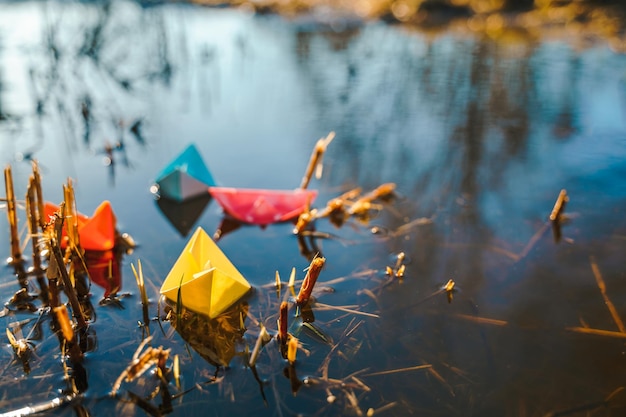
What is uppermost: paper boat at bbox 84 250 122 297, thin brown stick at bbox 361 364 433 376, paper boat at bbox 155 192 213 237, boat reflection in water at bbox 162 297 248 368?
paper boat at bbox 155 192 213 237

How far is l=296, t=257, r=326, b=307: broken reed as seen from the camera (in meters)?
1.75

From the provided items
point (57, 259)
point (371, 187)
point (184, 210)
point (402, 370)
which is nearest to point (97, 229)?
point (184, 210)

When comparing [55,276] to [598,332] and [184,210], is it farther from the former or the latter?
[598,332]

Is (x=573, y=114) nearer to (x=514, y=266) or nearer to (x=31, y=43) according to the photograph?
(x=514, y=266)

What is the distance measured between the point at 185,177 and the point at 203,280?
1.03 meters

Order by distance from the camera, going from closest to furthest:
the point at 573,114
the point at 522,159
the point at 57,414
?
the point at 57,414 → the point at 522,159 → the point at 573,114

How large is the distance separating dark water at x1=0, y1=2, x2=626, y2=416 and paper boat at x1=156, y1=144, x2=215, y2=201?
101 millimetres

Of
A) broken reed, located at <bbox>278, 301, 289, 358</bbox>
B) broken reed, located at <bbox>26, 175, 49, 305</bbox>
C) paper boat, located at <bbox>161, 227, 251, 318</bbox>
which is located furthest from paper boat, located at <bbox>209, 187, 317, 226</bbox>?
broken reed, located at <bbox>278, 301, 289, 358</bbox>

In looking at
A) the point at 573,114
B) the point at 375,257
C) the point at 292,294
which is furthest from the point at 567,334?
the point at 573,114

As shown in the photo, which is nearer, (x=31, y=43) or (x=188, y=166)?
(x=188, y=166)

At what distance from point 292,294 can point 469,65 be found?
428 centimetres

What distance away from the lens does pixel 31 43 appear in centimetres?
537

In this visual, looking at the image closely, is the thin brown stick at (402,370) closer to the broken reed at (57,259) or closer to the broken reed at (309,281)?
the broken reed at (309,281)

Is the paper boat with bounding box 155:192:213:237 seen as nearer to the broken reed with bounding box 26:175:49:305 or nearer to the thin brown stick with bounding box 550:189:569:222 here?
the broken reed with bounding box 26:175:49:305
